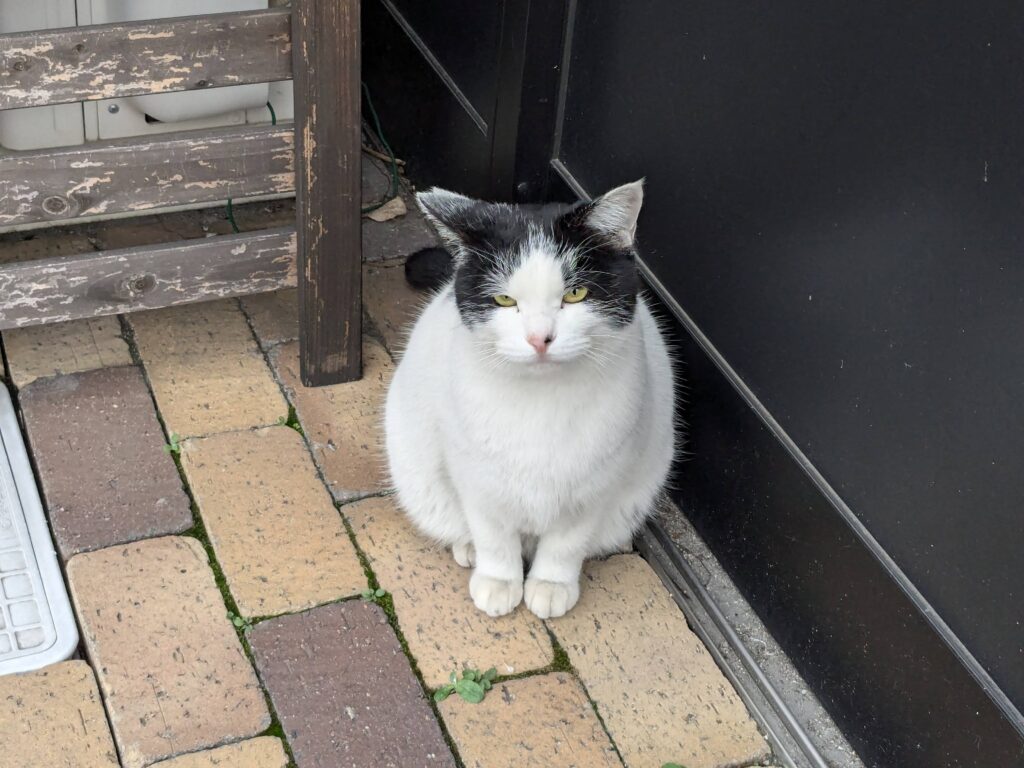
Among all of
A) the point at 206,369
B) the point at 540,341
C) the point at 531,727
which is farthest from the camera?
the point at 206,369

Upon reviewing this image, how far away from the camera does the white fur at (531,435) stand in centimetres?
171

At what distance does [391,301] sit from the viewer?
113 inches

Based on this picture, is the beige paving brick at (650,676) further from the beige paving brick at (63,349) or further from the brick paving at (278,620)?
the beige paving brick at (63,349)

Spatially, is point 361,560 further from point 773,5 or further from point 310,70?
point 773,5

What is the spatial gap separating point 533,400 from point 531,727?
58 centimetres

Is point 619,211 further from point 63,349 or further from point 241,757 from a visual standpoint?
point 63,349

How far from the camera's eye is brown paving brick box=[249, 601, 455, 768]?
6.11 feet

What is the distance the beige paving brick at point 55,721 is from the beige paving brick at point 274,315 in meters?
0.99

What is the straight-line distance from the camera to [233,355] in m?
2.65

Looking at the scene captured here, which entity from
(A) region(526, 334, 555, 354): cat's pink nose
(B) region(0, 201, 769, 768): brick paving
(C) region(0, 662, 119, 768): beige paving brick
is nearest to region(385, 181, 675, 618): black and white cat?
(A) region(526, 334, 555, 354): cat's pink nose

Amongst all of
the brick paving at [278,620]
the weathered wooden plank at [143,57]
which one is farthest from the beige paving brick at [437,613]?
the weathered wooden plank at [143,57]

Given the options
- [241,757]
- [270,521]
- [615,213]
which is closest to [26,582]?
[270,521]

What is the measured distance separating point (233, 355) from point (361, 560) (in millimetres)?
720

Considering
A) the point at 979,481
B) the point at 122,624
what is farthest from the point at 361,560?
the point at 979,481
